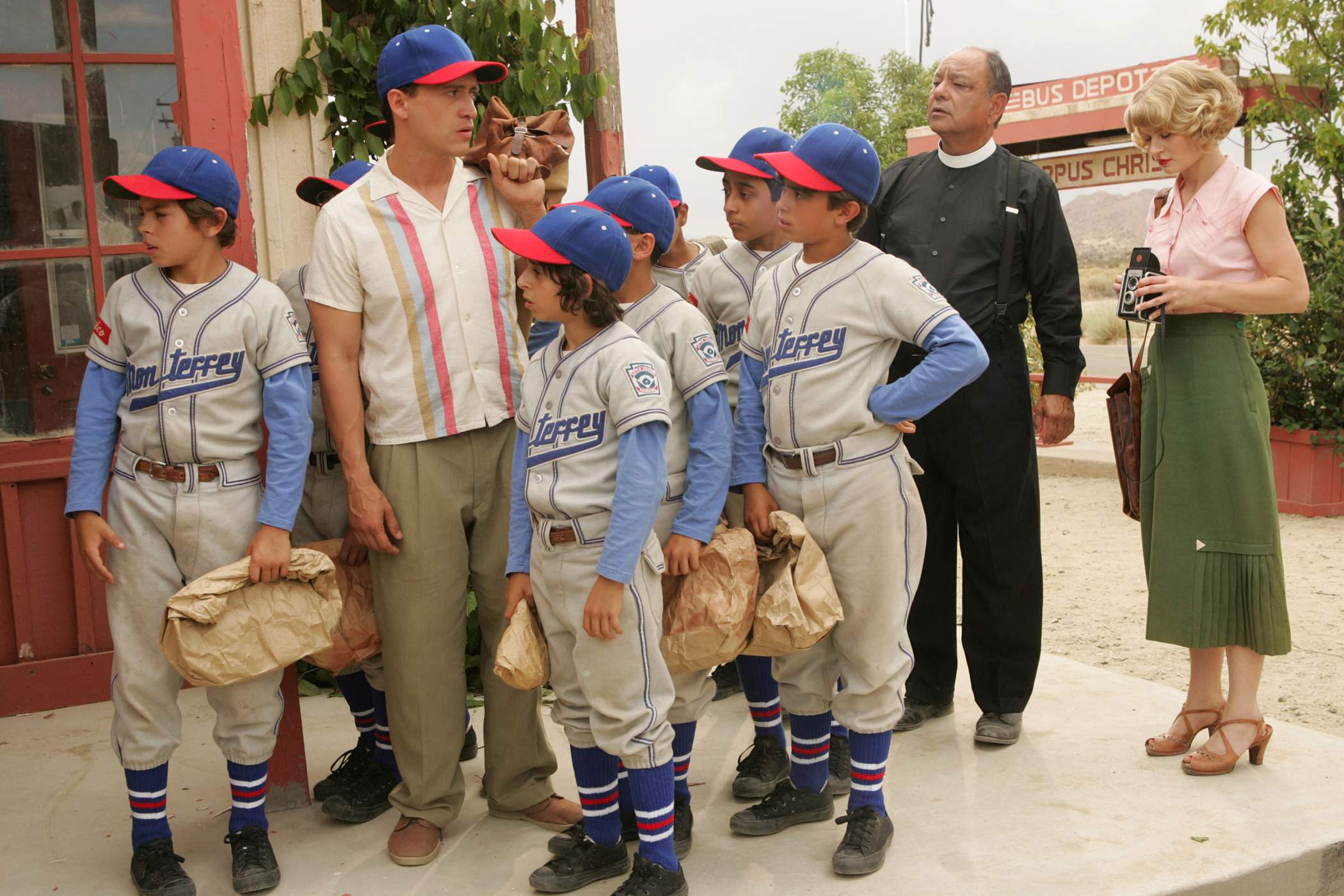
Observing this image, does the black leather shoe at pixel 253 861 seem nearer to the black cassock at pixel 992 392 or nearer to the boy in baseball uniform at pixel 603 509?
the boy in baseball uniform at pixel 603 509

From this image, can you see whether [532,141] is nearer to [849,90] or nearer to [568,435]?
[568,435]

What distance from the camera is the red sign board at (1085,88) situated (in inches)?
674

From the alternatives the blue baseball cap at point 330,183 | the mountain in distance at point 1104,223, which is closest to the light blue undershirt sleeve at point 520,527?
the blue baseball cap at point 330,183

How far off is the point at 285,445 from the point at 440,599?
1.94 ft

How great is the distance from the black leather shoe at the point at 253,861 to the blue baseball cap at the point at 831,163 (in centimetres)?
221

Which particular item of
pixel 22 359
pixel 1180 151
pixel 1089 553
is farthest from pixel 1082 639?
pixel 22 359

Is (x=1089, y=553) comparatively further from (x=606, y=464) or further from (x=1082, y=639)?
(x=606, y=464)

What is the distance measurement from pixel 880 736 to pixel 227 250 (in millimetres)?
2280

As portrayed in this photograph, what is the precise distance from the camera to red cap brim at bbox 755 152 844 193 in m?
3.16

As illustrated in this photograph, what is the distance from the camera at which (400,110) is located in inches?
130

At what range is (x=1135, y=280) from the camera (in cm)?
374

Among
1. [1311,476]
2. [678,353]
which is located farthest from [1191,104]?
[1311,476]

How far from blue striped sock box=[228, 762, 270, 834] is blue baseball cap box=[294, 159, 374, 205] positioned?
1.75m

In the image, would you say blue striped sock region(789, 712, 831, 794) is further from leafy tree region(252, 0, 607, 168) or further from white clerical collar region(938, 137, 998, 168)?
leafy tree region(252, 0, 607, 168)
